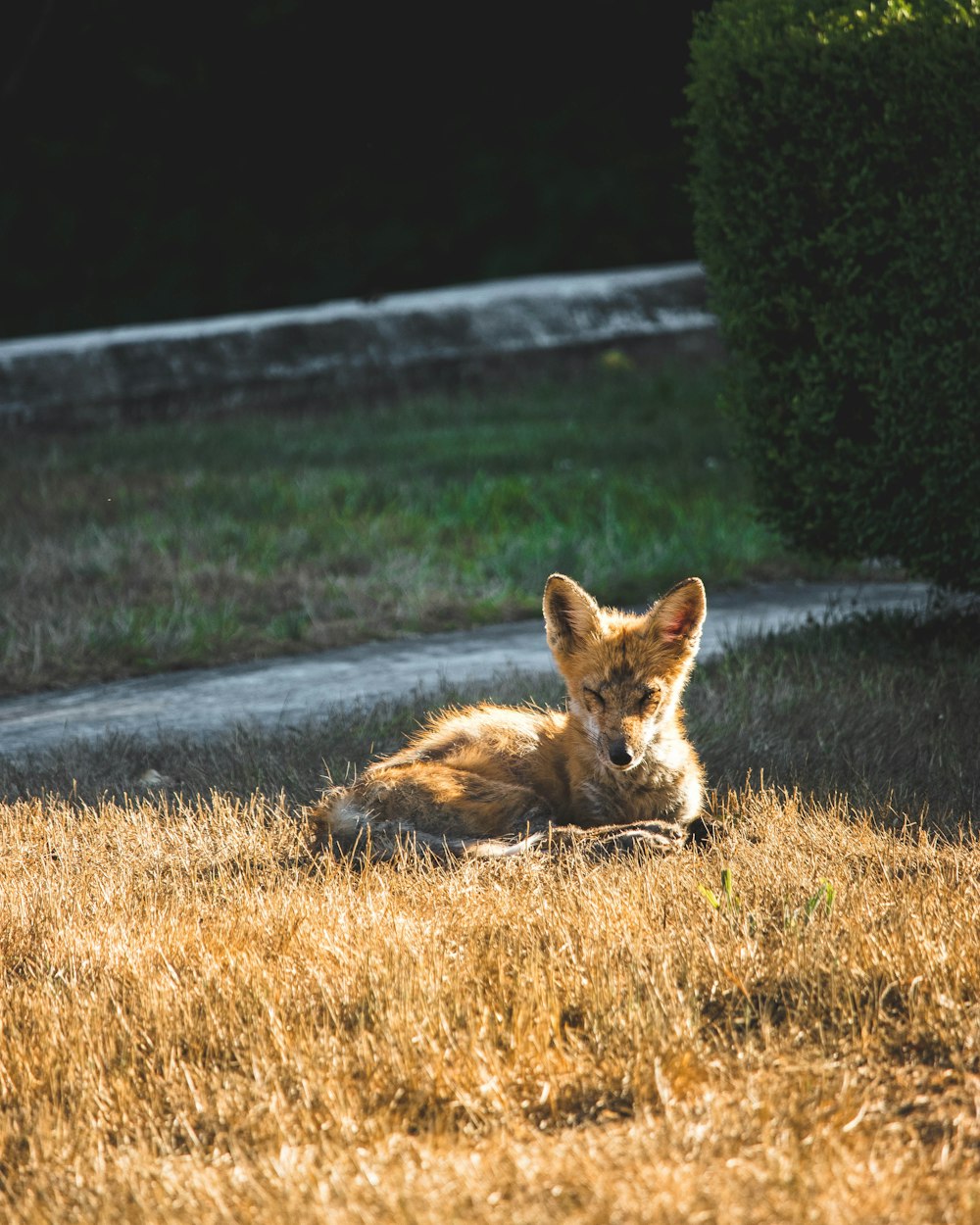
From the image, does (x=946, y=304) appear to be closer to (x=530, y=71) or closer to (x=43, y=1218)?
(x=43, y=1218)

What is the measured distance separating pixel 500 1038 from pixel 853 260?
4564 millimetres

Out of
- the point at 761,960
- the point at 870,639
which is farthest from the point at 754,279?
the point at 761,960

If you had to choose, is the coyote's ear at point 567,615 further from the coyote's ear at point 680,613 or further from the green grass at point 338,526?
the green grass at point 338,526

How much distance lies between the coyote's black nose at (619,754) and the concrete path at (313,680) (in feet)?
7.28

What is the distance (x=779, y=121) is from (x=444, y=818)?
4.05 m

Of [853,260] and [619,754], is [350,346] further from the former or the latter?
[619,754]

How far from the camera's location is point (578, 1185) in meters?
2.98

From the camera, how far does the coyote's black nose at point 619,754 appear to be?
4.70m

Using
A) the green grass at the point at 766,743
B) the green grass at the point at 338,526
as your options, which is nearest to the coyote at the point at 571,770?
the green grass at the point at 766,743

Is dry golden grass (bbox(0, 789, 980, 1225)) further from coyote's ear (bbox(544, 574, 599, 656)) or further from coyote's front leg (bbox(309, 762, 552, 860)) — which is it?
coyote's ear (bbox(544, 574, 599, 656))

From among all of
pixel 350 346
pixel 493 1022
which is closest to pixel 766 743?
pixel 493 1022

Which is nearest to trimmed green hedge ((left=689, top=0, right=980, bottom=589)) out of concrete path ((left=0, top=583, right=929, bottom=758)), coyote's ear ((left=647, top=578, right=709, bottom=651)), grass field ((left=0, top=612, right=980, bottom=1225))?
concrete path ((left=0, top=583, right=929, bottom=758))

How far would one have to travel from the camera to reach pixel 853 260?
6.92 meters

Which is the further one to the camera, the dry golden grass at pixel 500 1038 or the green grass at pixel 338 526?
the green grass at pixel 338 526
